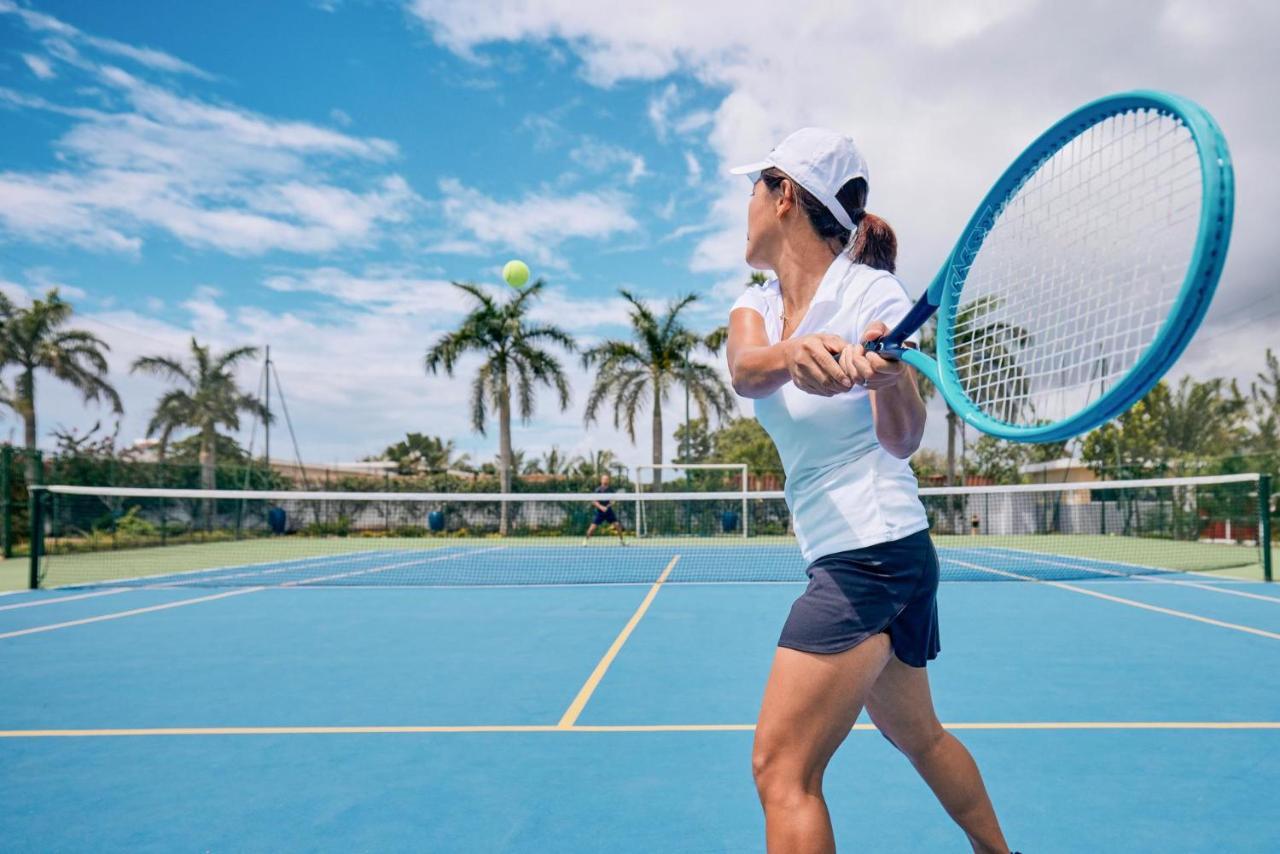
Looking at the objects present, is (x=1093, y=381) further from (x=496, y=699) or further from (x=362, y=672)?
(x=362, y=672)

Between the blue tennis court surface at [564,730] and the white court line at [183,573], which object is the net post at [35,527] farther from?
the blue tennis court surface at [564,730]

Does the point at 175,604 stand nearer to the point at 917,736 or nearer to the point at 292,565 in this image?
the point at 292,565

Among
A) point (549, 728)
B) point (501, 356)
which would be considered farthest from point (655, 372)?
point (549, 728)

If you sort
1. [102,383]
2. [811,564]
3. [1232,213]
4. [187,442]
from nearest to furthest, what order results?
[1232,213]
[811,564]
[102,383]
[187,442]

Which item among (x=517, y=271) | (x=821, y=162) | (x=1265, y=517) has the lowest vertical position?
(x=1265, y=517)

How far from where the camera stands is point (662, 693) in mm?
5340

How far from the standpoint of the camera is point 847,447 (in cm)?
216

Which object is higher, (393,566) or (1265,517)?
(1265,517)

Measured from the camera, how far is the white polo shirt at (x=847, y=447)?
6.91 feet

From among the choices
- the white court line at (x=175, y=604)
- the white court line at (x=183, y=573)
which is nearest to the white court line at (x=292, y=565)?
the white court line at (x=183, y=573)

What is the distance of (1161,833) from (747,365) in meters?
2.41

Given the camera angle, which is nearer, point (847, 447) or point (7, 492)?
point (847, 447)

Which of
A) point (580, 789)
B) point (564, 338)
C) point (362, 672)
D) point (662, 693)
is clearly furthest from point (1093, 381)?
point (564, 338)

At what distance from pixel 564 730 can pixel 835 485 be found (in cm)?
282
